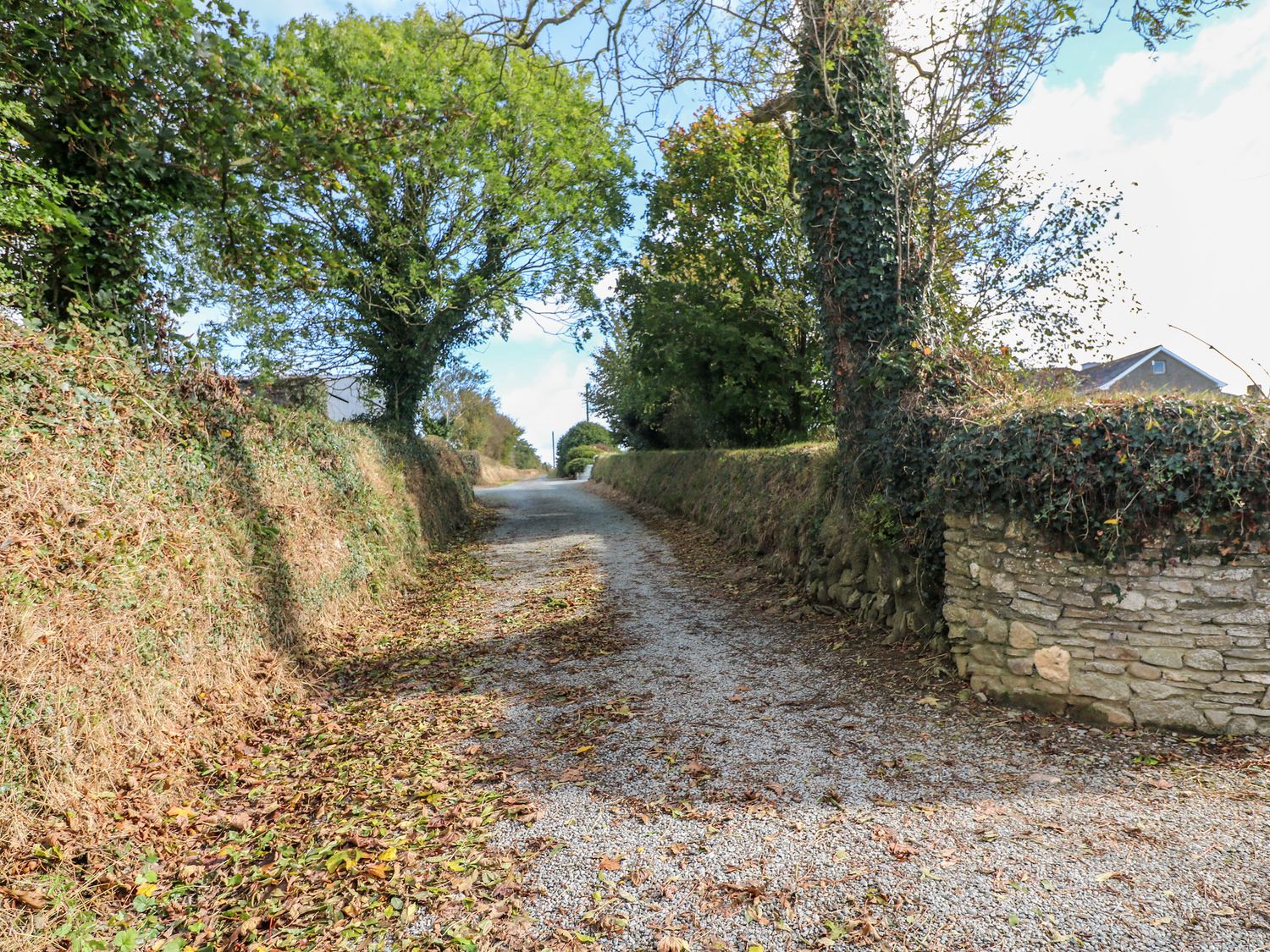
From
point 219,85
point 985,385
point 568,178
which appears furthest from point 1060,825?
point 568,178

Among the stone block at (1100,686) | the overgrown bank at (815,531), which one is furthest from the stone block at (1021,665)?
the overgrown bank at (815,531)

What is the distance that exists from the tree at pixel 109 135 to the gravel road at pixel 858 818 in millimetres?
4651

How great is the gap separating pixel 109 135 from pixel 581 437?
50.1 metres

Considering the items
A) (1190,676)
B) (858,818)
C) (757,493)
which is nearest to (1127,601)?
(1190,676)

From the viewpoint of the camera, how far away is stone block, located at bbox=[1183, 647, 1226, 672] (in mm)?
4812

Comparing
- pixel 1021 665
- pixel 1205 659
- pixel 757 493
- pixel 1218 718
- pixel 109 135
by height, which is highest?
pixel 109 135

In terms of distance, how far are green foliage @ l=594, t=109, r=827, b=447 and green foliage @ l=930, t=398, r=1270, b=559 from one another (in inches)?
348

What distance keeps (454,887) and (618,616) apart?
204 inches

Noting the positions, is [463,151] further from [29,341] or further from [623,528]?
[29,341]

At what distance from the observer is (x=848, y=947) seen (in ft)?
9.60

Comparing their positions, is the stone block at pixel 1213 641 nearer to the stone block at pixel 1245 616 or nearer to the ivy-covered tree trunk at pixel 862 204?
the stone block at pixel 1245 616

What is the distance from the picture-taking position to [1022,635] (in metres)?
5.40

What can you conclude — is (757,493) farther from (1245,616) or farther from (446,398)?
(446,398)

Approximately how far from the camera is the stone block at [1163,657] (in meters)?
4.89
